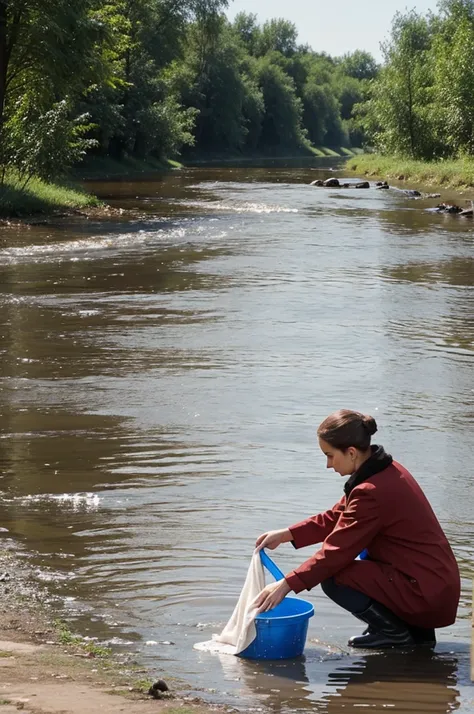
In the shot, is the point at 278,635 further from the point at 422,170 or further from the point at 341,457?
the point at 422,170

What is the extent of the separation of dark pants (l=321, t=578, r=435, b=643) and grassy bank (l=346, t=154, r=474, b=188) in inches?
1623

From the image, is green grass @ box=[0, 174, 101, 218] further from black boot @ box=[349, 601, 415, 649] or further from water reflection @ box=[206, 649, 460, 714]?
water reflection @ box=[206, 649, 460, 714]

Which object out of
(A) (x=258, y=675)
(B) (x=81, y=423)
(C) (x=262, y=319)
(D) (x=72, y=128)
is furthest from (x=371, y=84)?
(A) (x=258, y=675)

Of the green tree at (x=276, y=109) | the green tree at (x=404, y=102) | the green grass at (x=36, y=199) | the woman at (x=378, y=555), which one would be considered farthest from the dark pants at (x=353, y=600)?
the green tree at (x=276, y=109)

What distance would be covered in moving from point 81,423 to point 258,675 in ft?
15.6

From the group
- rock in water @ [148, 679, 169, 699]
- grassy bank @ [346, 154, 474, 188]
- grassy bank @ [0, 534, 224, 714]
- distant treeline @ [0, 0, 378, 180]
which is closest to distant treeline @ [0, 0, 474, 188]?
distant treeline @ [0, 0, 378, 180]

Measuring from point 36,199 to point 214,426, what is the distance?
21414mm

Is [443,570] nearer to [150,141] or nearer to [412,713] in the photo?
[412,713]

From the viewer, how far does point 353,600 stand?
4898 mm

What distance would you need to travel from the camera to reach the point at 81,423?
29.7 feet

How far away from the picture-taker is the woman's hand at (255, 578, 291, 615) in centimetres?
466

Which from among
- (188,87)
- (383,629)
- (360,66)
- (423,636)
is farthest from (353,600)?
(360,66)

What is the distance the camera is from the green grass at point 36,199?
27959 mm

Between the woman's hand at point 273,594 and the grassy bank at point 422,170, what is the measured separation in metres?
41.6
